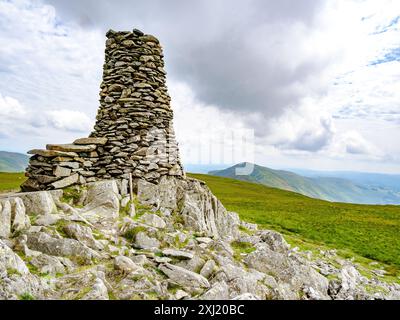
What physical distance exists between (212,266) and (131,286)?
2.81 m

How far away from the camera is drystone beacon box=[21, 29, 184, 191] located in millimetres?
13383

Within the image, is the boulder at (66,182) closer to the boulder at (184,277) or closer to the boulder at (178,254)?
the boulder at (178,254)

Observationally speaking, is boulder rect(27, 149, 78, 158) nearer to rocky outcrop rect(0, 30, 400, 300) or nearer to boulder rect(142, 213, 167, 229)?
A: rocky outcrop rect(0, 30, 400, 300)

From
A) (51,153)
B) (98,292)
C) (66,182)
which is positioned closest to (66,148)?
(51,153)

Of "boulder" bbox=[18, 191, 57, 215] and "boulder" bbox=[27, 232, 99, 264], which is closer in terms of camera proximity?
"boulder" bbox=[27, 232, 99, 264]

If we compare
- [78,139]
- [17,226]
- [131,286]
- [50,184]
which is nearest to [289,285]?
[131,286]

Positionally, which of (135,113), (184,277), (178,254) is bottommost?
(184,277)

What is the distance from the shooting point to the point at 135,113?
1423 cm

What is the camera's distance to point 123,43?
14.8 m

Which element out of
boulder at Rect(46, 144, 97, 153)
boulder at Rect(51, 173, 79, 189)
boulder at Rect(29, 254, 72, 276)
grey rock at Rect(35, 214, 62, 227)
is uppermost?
boulder at Rect(46, 144, 97, 153)

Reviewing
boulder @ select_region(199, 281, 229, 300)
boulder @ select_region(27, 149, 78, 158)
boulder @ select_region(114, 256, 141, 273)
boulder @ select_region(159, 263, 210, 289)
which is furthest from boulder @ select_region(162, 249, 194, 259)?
boulder @ select_region(27, 149, 78, 158)

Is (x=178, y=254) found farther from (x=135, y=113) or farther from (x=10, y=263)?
(x=135, y=113)

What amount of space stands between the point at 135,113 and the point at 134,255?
749 centimetres

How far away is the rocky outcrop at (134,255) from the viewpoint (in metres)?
7.09
